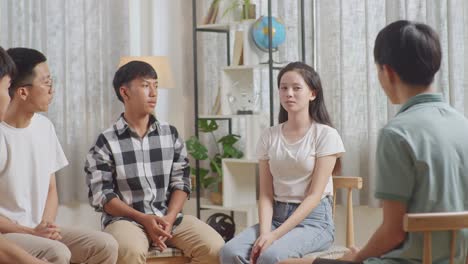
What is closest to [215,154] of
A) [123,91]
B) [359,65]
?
[359,65]

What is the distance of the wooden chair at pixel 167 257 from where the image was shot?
3135 millimetres

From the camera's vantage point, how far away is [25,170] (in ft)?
9.89

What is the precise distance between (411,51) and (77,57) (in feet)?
11.0

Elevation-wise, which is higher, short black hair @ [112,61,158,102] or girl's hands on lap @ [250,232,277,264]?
short black hair @ [112,61,158,102]

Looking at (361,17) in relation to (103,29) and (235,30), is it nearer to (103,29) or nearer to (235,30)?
(235,30)

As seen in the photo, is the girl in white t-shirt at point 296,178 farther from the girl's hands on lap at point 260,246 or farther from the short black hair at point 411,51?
the short black hair at point 411,51

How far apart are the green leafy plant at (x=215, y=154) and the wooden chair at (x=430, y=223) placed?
319 cm

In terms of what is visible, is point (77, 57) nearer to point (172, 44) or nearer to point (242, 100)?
point (172, 44)

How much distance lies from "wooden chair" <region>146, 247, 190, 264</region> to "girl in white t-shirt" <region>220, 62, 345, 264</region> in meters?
0.25

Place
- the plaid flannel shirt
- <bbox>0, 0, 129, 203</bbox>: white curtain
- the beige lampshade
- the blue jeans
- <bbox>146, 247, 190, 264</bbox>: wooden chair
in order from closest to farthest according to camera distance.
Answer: the blue jeans
<bbox>146, 247, 190, 264</bbox>: wooden chair
the plaid flannel shirt
<bbox>0, 0, 129, 203</bbox>: white curtain
the beige lampshade

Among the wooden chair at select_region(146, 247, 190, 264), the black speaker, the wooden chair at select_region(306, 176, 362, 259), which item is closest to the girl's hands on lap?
the wooden chair at select_region(306, 176, 362, 259)

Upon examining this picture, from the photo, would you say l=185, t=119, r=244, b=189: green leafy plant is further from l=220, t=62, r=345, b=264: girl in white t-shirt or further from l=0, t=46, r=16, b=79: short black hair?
l=0, t=46, r=16, b=79: short black hair

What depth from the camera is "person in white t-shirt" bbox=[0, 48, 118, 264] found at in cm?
294

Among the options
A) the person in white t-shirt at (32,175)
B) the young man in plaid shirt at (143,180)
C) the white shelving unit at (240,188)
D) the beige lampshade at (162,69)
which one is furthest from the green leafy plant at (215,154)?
the person in white t-shirt at (32,175)
